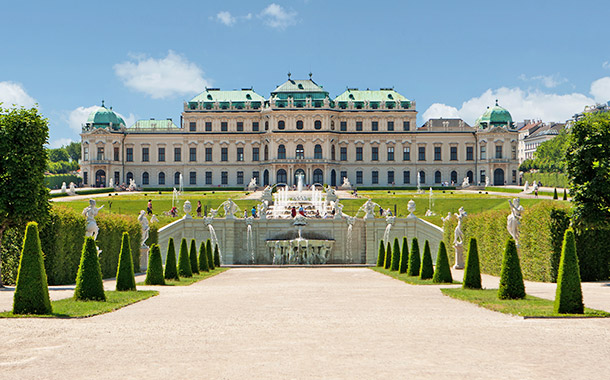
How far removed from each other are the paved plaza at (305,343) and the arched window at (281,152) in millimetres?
71693

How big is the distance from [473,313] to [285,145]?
241 ft

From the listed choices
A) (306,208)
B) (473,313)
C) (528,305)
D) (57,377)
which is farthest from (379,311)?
(306,208)

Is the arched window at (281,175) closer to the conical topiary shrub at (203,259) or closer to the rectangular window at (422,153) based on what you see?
the rectangular window at (422,153)

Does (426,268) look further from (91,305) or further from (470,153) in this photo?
(470,153)

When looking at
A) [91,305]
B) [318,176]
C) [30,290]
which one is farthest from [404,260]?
[318,176]

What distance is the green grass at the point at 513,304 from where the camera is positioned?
11.3m

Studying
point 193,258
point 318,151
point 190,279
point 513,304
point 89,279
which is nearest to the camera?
point 513,304

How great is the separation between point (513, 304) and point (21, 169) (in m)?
13.0

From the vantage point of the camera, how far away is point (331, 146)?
3386 inches

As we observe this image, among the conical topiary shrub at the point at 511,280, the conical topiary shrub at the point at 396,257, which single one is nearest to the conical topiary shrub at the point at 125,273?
the conical topiary shrub at the point at 511,280

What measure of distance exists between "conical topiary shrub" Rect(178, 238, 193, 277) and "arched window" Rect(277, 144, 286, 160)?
209 feet

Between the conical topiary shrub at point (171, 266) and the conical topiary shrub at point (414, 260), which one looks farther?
the conical topiary shrub at point (414, 260)

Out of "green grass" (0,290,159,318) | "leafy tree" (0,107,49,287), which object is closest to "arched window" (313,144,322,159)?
"leafy tree" (0,107,49,287)

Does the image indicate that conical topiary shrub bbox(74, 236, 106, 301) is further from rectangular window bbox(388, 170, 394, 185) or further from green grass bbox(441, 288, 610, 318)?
rectangular window bbox(388, 170, 394, 185)
